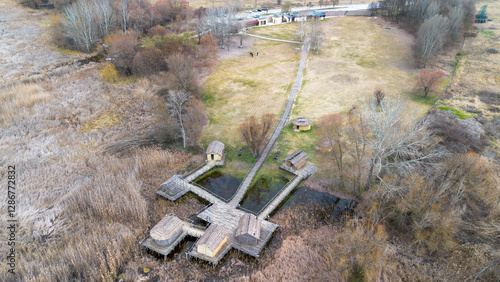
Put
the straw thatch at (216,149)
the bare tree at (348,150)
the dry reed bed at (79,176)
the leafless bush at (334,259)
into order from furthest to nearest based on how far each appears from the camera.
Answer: the straw thatch at (216,149)
the bare tree at (348,150)
the dry reed bed at (79,176)
the leafless bush at (334,259)

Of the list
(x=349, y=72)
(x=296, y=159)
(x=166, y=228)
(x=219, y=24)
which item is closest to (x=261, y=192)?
(x=296, y=159)

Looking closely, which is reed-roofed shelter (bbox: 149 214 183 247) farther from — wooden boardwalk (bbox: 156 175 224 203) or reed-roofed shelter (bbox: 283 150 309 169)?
reed-roofed shelter (bbox: 283 150 309 169)

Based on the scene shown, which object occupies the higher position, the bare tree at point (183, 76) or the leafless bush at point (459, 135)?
the bare tree at point (183, 76)

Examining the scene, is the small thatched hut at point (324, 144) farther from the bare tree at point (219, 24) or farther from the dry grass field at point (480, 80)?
the bare tree at point (219, 24)

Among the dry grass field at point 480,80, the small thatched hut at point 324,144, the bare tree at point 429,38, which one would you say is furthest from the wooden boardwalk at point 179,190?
the bare tree at point 429,38

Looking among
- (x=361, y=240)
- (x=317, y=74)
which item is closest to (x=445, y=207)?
(x=361, y=240)

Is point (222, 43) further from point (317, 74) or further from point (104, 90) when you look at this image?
point (104, 90)

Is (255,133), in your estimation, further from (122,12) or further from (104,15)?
(122,12)
